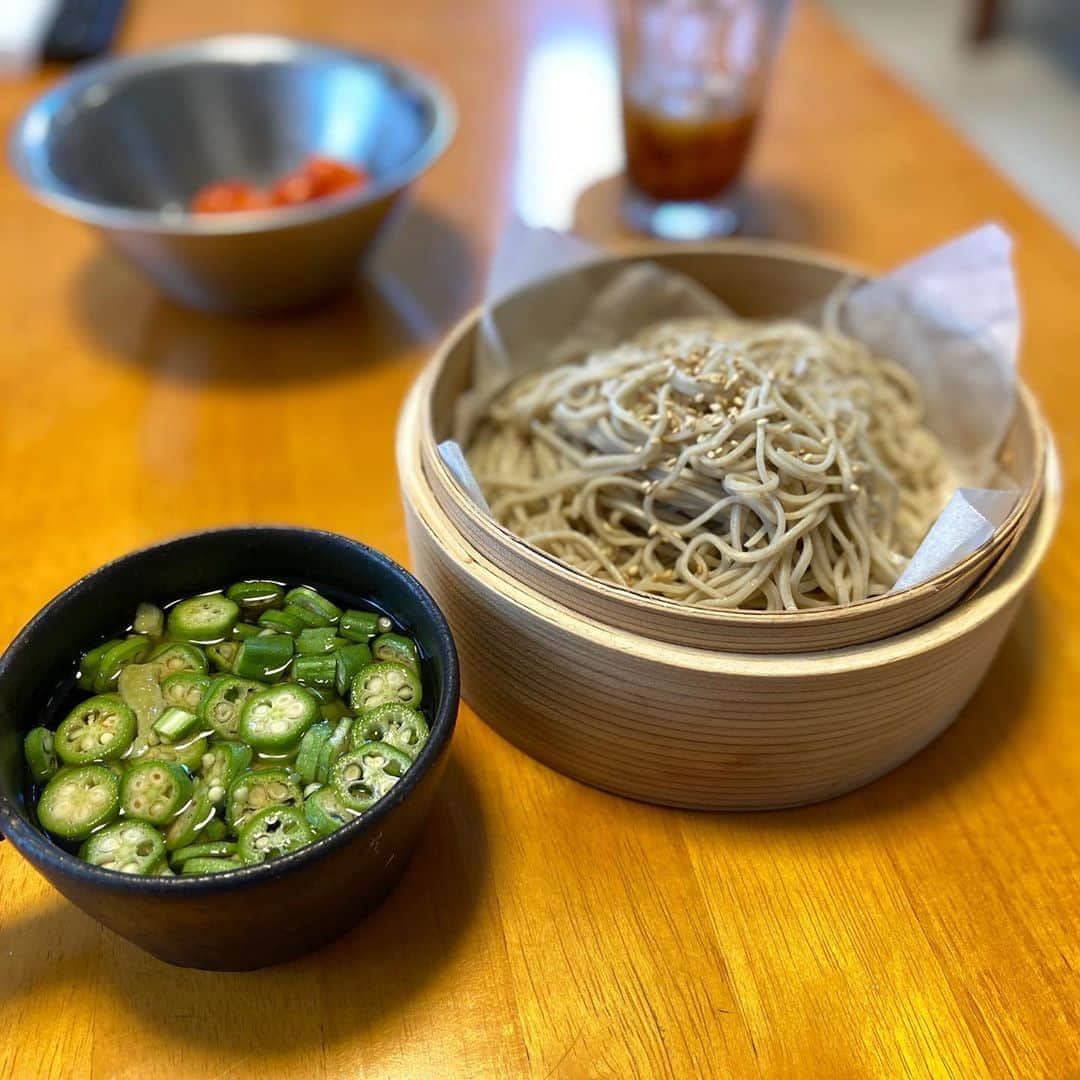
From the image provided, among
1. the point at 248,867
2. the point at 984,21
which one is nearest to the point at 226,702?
the point at 248,867

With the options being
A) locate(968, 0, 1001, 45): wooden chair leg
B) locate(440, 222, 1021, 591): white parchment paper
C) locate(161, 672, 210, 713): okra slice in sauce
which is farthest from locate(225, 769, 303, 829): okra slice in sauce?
locate(968, 0, 1001, 45): wooden chair leg

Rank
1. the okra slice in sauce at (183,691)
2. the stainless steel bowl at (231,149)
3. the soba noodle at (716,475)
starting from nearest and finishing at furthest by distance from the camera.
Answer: the okra slice in sauce at (183,691) < the soba noodle at (716,475) < the stainless steel bowl at (231,149)

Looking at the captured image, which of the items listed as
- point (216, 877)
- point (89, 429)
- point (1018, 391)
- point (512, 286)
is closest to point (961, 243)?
point (1018, 391)

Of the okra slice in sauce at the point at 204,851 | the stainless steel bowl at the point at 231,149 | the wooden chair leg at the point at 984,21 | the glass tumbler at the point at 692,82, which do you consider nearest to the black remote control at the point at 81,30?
the stainless steel bowl at the point at 231,149

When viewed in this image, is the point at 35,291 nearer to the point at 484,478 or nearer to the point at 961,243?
the point at 484,478

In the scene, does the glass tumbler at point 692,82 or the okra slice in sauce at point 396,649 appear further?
the glass tumbler at point 692,82

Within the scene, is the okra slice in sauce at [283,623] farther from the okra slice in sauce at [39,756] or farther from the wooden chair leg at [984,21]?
the wooden chair leg at [984,21]

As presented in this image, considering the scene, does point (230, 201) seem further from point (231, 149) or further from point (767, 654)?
point (767, 654)
